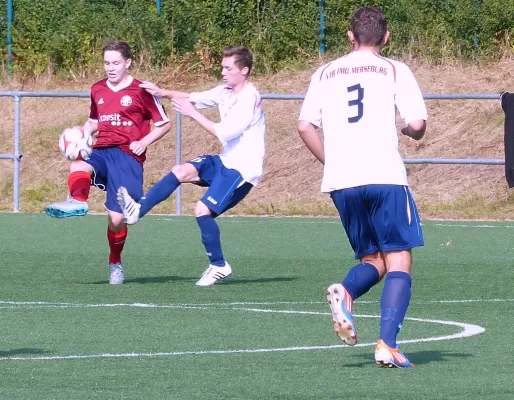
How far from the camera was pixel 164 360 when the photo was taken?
6.52m

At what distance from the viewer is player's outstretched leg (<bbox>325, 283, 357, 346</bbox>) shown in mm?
6195

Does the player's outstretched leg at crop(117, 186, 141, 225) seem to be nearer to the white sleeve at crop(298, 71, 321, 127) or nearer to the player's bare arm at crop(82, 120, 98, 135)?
the player's bare arm at crop(82, 120, 98, 135)

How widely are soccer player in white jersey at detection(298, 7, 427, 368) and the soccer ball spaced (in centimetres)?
386

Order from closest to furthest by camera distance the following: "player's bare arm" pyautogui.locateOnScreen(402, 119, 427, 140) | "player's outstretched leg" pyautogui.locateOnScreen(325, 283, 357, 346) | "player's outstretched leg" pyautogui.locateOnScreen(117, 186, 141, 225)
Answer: "player's outstretched leg" pyautogui.locateOnScreen(325, 283, 357, 346)
"player's bare arm" pyautogui.locateOnScreen(402, 119, 427, 140)
"player's outstretched leg" pyautogui.locateOnScreen(117, 186, 141, 225)

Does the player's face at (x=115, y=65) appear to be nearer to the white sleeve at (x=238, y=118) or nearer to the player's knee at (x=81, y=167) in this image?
the player's knee at (x=81, y=167)

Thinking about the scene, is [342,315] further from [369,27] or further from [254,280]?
[254,280]

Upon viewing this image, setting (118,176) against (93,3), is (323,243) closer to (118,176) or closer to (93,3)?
(118,176)

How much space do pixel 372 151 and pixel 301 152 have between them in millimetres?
14380

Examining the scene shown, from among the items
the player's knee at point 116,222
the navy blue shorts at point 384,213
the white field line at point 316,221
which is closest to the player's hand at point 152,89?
the player's knee at point 116,222

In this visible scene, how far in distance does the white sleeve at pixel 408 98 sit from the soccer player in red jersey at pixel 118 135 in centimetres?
413

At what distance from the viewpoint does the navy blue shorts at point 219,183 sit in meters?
10.3

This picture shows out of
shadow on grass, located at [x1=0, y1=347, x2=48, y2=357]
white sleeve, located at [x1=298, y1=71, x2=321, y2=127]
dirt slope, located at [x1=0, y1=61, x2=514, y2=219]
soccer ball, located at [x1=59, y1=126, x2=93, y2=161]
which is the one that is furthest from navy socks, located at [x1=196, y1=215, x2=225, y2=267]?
dirt slope, located at [x1=0, y1=61, x2=514, y2=219]

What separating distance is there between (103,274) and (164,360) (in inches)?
186

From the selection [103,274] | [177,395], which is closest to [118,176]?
[103,274]
